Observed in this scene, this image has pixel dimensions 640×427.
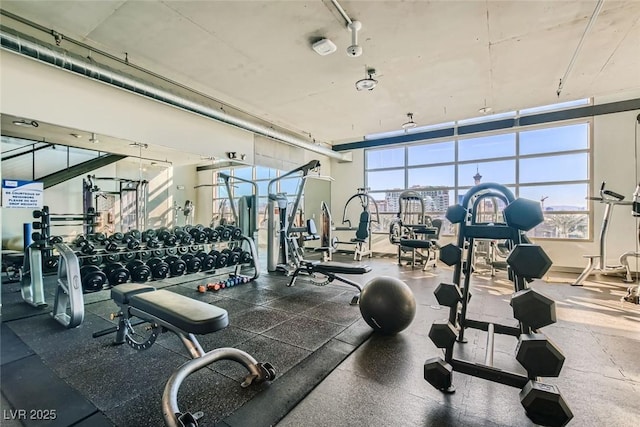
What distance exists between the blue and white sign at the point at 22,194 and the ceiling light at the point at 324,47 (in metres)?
3.71

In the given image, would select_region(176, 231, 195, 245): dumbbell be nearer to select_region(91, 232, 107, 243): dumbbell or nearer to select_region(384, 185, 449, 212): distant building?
select_region(91, 232, 107, 243): dumbbell

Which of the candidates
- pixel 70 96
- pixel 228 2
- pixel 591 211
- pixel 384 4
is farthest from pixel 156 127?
pixel 591 211

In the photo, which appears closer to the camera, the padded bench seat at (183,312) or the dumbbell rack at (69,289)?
the padded bench seat at (183,312)

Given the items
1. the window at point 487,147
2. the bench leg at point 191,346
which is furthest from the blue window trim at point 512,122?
the bench leg at point 191,346

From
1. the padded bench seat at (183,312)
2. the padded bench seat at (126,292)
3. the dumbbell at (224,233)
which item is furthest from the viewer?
the dumbbell at (224,233)

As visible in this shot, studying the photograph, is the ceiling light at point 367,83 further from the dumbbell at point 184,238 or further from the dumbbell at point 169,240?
the dumbbell at point 169,240

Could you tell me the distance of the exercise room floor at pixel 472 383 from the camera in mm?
1549

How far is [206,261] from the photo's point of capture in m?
3.99

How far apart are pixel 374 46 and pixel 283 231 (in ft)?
10.0

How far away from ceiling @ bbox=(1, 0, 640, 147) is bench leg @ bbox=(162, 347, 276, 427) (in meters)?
2.92

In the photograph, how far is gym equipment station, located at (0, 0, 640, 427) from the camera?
65.9 inches

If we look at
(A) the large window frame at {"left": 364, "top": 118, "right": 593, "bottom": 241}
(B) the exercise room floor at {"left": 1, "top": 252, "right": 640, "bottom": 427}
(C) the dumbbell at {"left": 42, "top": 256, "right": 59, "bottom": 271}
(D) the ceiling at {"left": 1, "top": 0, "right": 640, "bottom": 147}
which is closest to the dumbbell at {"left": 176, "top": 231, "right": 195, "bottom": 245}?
(C) the dumbbell at {"left": 42, "top": 256, "right": 59, "bottom": 271}

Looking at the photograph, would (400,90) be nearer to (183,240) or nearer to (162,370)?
(183,240)

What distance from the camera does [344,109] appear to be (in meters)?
5.49
